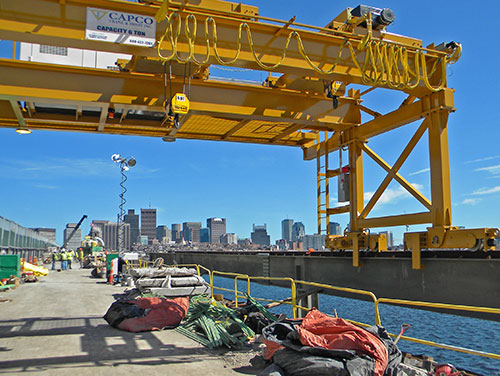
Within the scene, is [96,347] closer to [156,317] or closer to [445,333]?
[156,317]

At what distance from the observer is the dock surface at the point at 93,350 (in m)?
6.69

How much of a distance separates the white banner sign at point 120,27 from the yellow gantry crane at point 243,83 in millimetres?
18

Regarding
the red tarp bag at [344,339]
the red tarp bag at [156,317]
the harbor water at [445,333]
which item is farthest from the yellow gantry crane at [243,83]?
the harbor water at [445,333]

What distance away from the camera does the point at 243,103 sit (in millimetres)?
10938

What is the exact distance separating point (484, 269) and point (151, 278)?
10057mm

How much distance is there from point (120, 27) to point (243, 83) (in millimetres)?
4480

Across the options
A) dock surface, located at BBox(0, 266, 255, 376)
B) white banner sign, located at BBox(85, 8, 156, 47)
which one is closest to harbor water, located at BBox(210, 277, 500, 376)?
dock surface, located at BBox(0, 266, 255, 376)

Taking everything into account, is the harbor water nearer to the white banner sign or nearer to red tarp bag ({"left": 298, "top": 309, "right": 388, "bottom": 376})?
red tarp bag ({"left": 298, "top": 309, "right": 388, "bottom": 376})

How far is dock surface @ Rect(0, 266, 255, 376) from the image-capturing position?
Result: 6.69 metres

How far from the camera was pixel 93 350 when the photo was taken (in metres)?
7.94

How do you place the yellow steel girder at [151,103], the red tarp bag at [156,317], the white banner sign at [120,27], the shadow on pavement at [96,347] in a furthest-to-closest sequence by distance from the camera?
the red tarp bag at [156,317] < the yellow steel girder at [151,103] < the white banner sign at [120,27] < the shadow on pavement at [96,347]

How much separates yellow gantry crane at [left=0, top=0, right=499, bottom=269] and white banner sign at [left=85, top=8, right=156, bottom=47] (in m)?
0.02

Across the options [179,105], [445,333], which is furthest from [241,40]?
[445,333]

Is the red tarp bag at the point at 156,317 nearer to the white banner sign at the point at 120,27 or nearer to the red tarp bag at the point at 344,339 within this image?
the red tarp bag at the point at 344,339
